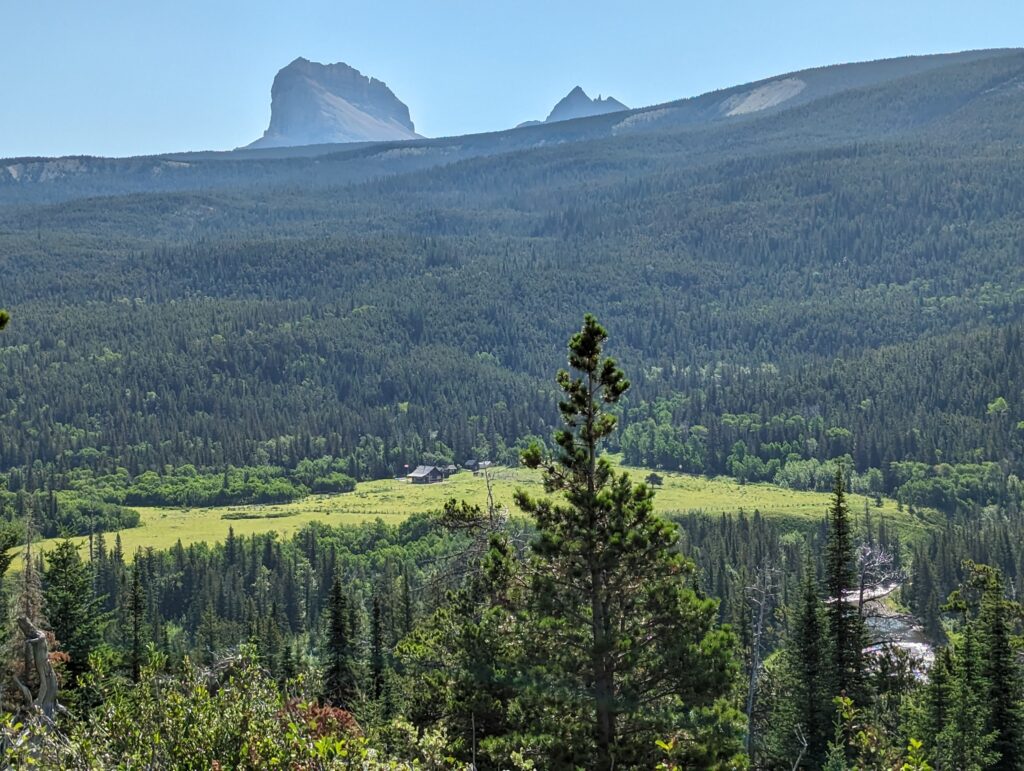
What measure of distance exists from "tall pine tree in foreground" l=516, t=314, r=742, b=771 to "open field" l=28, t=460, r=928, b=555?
118308mm

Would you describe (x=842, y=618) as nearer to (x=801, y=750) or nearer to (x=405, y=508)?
(x=801, y=750)

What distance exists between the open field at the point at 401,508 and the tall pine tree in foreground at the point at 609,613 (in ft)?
388

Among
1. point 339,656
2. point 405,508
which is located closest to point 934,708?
point 339,656

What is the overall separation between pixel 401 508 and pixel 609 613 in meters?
145

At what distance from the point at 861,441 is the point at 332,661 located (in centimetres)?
15876

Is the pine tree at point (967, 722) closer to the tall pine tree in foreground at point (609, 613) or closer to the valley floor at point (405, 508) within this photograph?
the tall pine tree in foreground at point (609, 613)

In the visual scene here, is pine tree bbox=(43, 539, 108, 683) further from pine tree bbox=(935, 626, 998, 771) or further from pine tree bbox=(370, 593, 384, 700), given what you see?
pine tree bbox=(935, 626, 998, 771)

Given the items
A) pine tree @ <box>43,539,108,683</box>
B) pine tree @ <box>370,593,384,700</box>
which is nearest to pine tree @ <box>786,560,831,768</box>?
pine tree @ <box>370,593,384,700</box>

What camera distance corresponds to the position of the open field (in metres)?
157

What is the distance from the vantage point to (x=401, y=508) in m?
173

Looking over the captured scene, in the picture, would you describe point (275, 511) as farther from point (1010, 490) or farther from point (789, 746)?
point (789, 746)

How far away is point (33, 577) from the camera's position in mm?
41281

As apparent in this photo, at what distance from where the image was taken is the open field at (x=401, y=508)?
157 metres

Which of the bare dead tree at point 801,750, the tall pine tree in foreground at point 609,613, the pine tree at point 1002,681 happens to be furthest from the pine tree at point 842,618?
the tall pine tree in foreground at point 609,613
